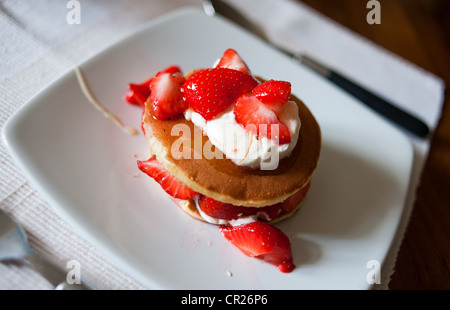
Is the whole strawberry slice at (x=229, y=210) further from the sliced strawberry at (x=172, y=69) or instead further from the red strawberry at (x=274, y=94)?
the sliced strawberry at (x=172, y=69)

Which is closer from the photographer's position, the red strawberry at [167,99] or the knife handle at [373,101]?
the red strawberry at [167,99]

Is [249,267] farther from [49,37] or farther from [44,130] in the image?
[49,37]

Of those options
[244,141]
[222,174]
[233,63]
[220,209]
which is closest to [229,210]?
[220,209]

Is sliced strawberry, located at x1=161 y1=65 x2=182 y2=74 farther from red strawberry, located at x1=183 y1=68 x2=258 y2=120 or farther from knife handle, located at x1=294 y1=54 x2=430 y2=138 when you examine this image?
knife handle, located at x1=294 y1=54 x2=430 y2=138

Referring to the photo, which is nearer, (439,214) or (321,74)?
(439,214)

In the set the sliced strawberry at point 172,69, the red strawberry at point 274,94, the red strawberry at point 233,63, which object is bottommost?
the sliced strawberry at point 172,69

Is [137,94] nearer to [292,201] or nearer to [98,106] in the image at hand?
[98,106]

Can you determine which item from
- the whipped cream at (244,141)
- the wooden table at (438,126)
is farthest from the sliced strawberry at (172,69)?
the wooden table at (438,126)

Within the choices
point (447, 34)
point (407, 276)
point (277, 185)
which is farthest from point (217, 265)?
point (447, 34)
